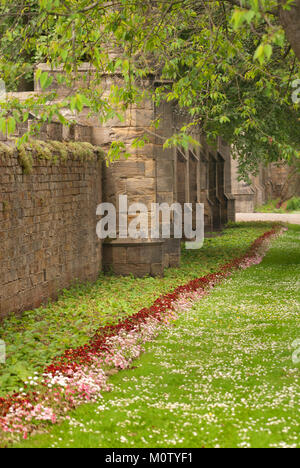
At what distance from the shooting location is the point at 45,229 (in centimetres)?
1155

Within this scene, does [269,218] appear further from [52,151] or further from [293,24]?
[293,24]

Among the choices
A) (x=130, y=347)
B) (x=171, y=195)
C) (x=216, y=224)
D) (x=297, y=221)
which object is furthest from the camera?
(x=297, y=221)

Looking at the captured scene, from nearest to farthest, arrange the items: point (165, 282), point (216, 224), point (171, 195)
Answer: point (165, 282)
point (171, 195)
point (216, 224)

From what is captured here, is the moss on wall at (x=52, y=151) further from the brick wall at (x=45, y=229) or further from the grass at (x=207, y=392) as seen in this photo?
the grass at (x=207, y=392)

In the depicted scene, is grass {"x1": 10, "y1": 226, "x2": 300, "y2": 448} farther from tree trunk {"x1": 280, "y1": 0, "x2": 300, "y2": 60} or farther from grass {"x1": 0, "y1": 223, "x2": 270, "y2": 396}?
tree trunk {"x1": 280, "y1": 0, "x2": 300, "y2": 60}

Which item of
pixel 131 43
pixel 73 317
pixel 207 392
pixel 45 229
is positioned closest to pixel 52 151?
pixel 45 229

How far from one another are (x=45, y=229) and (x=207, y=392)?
17.1ft

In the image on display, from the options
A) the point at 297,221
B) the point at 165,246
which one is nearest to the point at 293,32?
the point at 165,246

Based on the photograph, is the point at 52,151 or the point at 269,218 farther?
the point at 269,218

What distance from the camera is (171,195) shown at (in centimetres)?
1552

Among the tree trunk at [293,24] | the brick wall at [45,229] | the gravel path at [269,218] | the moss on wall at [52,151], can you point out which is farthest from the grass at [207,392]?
the gravel path at [269,218]

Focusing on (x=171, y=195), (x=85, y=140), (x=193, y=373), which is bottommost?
(x=193, y=373)
